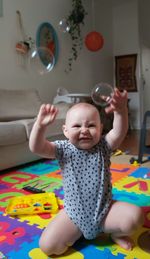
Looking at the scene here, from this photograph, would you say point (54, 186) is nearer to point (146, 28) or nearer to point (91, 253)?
point (91, 253)

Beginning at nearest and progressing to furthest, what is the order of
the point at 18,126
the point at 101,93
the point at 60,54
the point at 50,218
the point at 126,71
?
the point at 101,93
the point at 50,218
the point at 18,126
the point at 60,54
the point at 126,71

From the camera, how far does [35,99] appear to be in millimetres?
3098

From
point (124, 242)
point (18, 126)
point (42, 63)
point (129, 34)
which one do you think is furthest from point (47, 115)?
point (129, 34)

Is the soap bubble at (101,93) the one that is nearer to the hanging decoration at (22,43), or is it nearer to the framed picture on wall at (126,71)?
the hanging decoration at (22,43)

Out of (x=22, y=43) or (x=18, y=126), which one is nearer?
(x=18, y=126)

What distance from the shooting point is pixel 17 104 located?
9.32 feet

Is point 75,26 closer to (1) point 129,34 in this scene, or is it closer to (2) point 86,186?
(1) point 129,34

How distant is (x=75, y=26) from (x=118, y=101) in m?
3.59

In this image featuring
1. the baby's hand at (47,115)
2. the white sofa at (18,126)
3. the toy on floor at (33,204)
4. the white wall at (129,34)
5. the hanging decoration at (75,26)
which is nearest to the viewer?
the baby's hand at (47,115)

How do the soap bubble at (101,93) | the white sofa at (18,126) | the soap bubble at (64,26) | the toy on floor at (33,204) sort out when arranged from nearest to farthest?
the soap bubble at (101,93), the toy on floor at (33,204), the white sofa at (18,126), the soap bubble at (64,26)

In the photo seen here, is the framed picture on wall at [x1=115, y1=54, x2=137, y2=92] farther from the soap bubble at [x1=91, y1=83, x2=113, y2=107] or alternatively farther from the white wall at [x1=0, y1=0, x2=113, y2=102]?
the soap bubble at [x1=91, y1=83, x2=113, y2=107]

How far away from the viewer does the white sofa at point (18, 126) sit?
2029mm

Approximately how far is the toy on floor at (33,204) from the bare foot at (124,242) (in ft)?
1.24

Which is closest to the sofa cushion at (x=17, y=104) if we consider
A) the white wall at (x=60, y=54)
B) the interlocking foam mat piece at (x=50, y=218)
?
the white wall at (x=60, y=54)
